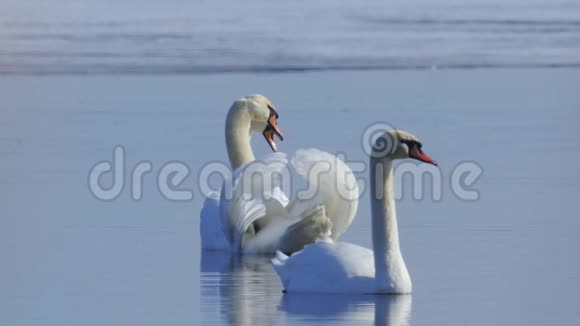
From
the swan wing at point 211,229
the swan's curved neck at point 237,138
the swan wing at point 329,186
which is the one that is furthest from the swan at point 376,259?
the swan's curved neck at point 237,138

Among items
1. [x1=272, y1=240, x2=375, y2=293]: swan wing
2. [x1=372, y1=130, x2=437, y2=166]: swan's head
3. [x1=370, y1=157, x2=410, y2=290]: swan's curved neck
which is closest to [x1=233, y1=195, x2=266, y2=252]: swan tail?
[x1=272, y1=240, x2=375, y2=293]: swan wing

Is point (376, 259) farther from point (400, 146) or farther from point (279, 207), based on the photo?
point (279, 207)

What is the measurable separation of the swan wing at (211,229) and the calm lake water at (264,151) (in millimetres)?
104

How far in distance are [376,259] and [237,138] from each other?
297 centimetres

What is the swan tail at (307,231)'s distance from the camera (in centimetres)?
1035

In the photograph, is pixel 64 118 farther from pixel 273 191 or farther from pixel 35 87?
pixel 273 191

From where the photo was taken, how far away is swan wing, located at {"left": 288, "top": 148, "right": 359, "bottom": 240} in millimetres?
Answer: 10375

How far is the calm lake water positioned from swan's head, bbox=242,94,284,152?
0.71 meters

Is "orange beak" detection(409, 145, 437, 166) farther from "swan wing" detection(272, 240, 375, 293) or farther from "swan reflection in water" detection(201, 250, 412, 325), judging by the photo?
"swan reflection in water" detection(201, 250, 412, 325)

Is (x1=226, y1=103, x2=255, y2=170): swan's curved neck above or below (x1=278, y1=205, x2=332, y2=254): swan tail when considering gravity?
above

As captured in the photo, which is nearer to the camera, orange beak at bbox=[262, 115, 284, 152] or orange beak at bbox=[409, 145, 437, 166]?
orange beak at bbox=[409, 145, 437, 166]

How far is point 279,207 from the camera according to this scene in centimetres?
1075

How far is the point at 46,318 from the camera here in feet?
27.8

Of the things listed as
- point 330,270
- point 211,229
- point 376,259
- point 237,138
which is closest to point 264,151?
point 237,138
